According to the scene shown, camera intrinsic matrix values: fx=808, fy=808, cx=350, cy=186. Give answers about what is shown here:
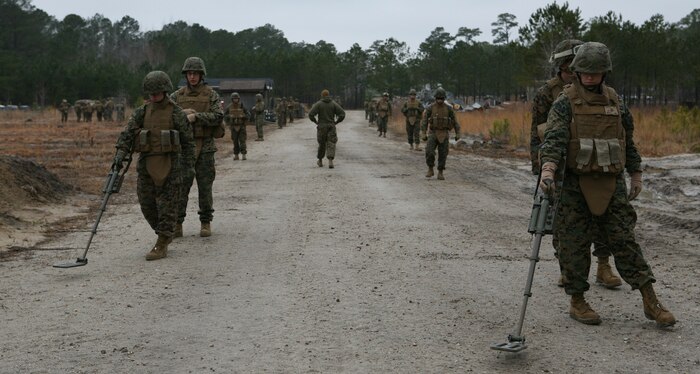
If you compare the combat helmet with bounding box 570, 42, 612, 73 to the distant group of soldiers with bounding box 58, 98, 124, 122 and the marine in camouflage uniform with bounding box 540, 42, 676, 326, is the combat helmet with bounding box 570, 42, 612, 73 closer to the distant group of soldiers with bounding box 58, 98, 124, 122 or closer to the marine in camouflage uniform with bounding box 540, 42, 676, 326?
the marine in camouflage uniform with bounding box 540, 42, 676, 326

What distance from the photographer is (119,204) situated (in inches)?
516

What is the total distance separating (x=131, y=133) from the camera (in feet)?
27.7

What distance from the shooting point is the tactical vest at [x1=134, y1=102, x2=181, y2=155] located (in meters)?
8.34

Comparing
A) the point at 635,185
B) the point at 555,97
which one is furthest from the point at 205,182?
the point at 635,185

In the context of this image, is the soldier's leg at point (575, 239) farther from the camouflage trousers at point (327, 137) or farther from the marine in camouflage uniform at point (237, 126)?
the marine in camouflage uniform at point (237, 126)

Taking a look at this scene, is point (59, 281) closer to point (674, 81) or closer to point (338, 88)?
point (674, 81)

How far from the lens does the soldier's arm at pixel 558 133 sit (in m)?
5.66

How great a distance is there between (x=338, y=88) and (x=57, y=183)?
322ft

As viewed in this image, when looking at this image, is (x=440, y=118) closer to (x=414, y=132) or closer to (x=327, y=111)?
(x=327, y=111)

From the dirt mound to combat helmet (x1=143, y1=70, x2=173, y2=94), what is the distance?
152 inches

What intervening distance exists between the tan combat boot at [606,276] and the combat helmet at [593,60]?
5.96 ft

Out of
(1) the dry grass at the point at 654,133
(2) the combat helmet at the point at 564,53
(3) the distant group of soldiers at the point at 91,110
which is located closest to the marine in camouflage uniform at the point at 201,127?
(2) the combat helmet at the point at 564,53

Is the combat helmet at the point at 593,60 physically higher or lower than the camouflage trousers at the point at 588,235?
higher

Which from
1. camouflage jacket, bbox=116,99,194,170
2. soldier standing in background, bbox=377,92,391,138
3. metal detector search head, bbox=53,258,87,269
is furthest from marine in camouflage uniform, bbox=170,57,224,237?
soldier standing in background, bbox=377,92,391,138
